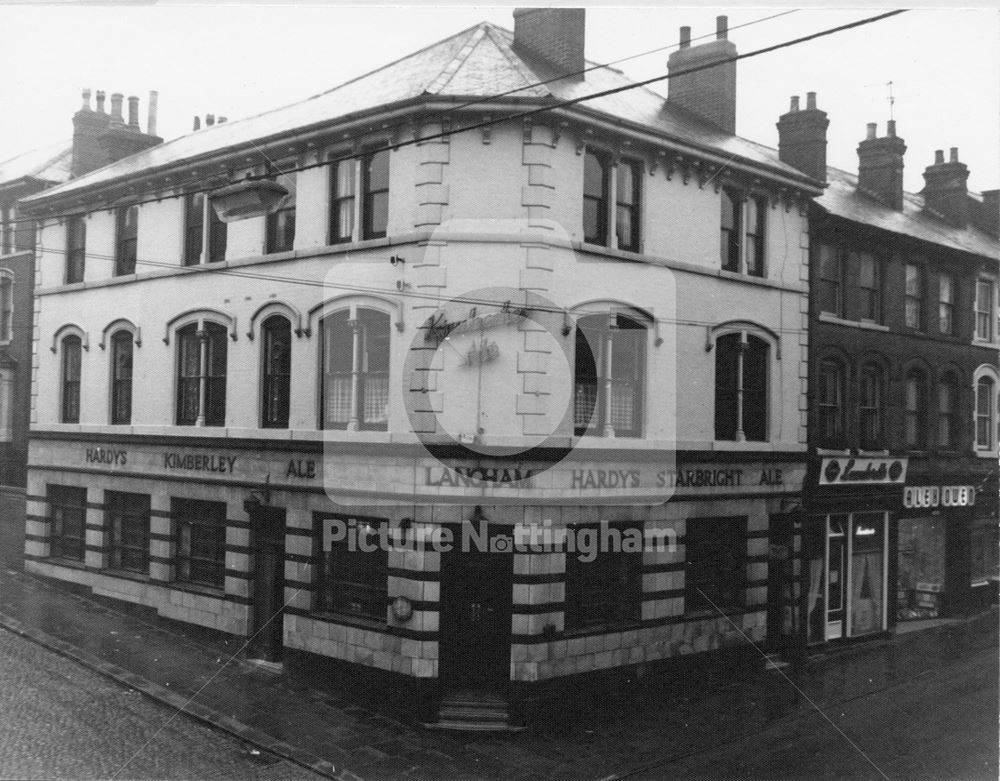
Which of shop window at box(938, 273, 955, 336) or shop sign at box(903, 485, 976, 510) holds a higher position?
shop window at box(938, 273, 955, 336)

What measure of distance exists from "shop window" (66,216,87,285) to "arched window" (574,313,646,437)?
468 inches

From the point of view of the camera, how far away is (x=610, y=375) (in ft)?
44.9

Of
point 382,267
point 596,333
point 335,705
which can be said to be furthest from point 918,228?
point 335,705

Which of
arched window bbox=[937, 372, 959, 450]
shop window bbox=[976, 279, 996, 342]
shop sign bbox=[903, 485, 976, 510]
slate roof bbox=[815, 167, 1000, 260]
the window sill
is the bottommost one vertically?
shop sign bbox=[903, 485, 976, 510]

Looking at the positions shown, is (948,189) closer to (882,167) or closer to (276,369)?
(882,167)

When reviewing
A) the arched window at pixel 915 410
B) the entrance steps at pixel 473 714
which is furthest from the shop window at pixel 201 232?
the arched window at pixel 915 410

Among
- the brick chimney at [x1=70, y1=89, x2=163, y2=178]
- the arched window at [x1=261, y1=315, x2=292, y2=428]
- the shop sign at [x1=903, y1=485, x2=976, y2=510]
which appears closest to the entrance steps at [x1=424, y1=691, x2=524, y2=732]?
the arched window at [x1=261, y1=315, x2=292, y2=428]

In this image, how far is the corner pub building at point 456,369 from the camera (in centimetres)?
1272

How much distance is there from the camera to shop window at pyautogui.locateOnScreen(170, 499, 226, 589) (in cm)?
1617

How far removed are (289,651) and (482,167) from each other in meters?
8.62

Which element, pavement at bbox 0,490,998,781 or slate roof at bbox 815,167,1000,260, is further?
slate roof at bbox 815,167,1000,260

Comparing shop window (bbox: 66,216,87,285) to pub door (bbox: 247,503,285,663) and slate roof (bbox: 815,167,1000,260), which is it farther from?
slate roof (bbox: 815,167,1000,260)

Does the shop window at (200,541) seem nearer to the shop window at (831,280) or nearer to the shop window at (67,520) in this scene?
the shop window at (67,520)

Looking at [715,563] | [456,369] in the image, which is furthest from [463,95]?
[715,563]
